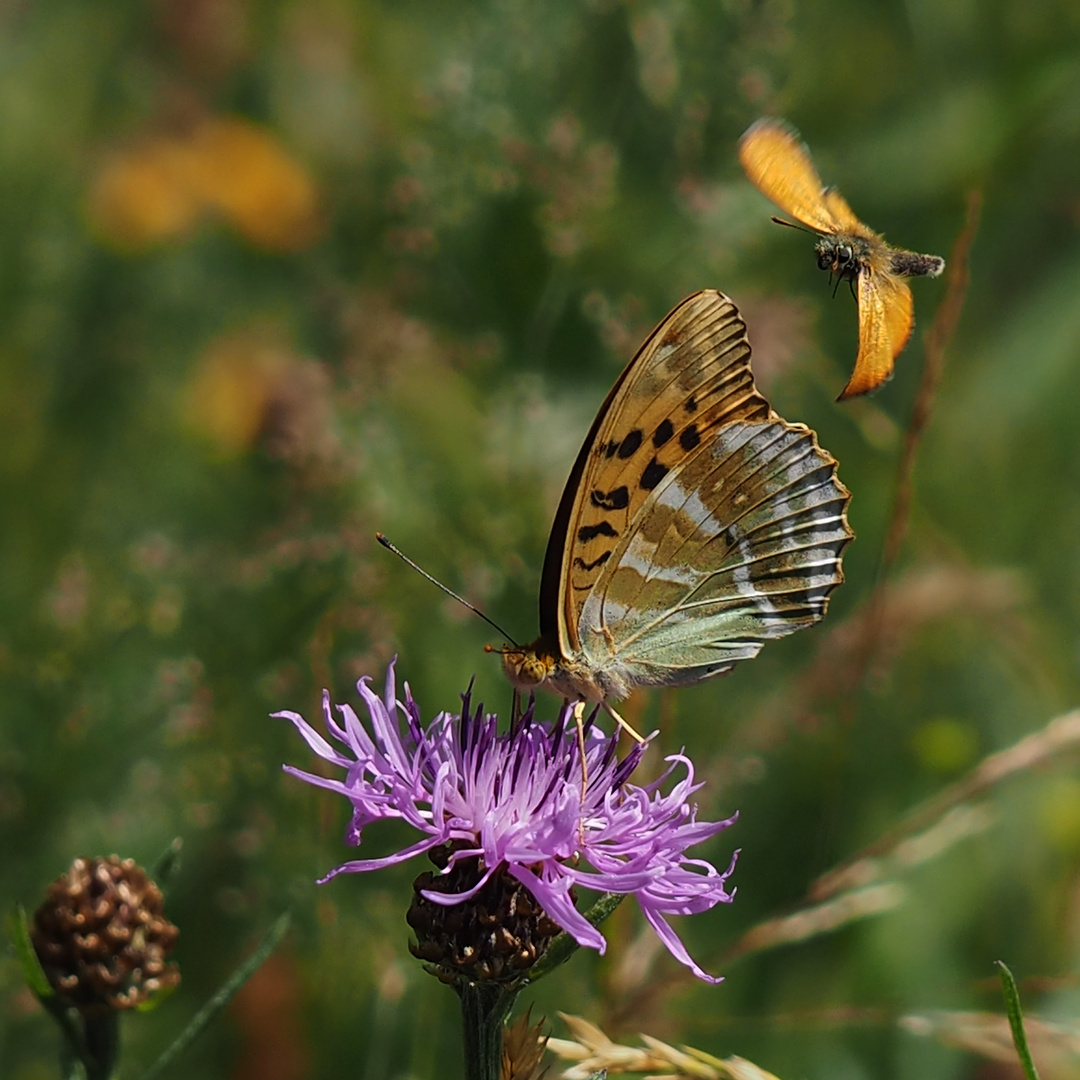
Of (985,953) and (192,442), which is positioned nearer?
(985,953)

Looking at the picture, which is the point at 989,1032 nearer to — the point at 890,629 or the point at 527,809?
the point at 527,809

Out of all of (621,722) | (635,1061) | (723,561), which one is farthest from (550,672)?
(635,1061)

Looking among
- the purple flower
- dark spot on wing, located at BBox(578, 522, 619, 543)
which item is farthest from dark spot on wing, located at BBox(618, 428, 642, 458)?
the purple flower

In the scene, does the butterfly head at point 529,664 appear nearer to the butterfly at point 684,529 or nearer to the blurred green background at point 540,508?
the butterfly at point 684,529

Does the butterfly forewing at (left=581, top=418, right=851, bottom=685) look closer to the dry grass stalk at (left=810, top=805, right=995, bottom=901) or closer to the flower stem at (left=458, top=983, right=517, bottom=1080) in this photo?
the dry grass stalk at (left=810, top=805, right=995, bottom=901)

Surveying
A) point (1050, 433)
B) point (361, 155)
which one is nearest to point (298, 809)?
point (1050, 433)

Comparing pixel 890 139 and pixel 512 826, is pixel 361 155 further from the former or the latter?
pixel 512 826
